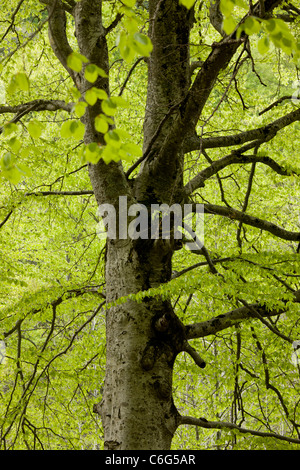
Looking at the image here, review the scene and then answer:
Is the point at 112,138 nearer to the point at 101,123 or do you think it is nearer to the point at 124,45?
the point at 101,123

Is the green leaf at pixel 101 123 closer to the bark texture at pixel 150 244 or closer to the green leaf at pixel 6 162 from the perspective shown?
the green leaf at pixel 6 162

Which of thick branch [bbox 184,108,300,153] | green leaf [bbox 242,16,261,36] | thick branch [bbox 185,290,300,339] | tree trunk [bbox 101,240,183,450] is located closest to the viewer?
green leaf [bbox 242,16,261,36]

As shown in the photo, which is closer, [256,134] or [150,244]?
[150,244]

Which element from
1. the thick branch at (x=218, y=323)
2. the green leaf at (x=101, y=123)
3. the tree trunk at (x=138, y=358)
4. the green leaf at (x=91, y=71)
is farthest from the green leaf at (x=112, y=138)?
the thick branch at (x=218, y=323)

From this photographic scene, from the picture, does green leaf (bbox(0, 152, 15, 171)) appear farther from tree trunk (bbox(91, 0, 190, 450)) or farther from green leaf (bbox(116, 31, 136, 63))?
tree trunk (bbox(91, 0, 190, 450))

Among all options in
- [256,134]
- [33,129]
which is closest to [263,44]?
[33,129]

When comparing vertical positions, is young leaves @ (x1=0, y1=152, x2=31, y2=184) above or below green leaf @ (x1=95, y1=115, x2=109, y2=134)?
below

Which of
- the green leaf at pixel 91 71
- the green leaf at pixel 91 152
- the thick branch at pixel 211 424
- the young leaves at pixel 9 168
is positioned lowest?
the thick branch at pixel 211 424

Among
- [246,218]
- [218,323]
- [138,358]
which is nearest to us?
[138,358]

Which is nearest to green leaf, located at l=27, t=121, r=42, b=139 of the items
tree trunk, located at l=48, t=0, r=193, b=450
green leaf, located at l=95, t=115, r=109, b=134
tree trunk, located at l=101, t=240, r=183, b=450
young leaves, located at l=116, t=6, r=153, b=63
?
green leaf, located at l=95, t=115, r=109, b=134

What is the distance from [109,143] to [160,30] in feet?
8.74

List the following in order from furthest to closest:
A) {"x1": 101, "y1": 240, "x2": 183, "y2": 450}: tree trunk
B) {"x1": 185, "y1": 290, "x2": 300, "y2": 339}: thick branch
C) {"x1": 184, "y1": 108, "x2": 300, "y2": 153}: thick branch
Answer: {"x1": 184, "y1": 108, "x2": 300, "y2": 153}: thick branch, {"x1": 185, "y1": 290, "x2": 300, "y2": 339}: thick branch, {"x1": 101, "y1": 240, "x2": 183, "y2": 450}: tree trunk

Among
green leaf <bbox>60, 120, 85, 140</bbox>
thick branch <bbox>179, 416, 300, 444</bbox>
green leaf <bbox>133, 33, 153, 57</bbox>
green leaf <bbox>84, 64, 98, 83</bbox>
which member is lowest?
thick branch <bbox>179, 416, 300, 444</bbox>
